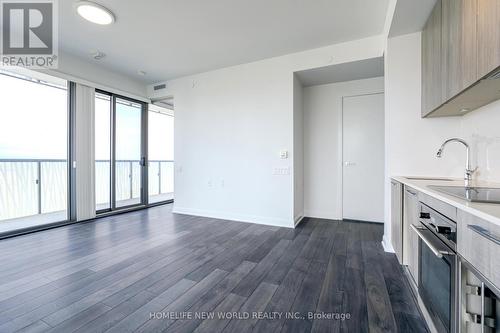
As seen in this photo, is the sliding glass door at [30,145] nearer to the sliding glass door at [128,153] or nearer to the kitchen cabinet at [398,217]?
the sliding glass door at [128,153]

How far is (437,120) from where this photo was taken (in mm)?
2383

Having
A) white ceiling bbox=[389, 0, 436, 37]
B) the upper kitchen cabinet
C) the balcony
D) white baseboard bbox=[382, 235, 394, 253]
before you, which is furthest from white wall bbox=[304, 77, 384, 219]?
the balcony

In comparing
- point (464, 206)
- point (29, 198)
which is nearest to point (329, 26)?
point (464, 206)

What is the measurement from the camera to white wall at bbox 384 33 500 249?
2.32 m

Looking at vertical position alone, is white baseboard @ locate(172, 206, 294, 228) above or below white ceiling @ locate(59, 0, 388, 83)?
below

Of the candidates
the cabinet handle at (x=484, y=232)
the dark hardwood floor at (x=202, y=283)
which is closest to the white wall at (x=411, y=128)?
the dark hardwood floor at (x=202, y=283)

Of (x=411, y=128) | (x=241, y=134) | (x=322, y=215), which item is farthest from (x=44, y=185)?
(x=411, y=128)

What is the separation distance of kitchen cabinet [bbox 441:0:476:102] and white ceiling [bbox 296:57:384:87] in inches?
54.7

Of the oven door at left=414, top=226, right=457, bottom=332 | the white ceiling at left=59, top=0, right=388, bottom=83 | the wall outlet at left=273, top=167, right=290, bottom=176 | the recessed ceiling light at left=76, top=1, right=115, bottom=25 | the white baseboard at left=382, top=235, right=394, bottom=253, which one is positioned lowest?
the white baseboard at left=382, top=235, right=394, bottom=253

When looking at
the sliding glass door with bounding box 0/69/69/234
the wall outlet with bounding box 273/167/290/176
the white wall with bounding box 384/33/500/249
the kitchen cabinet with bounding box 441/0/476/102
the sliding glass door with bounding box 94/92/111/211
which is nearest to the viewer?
the kitchen cabinet with bounding box 441/0/476/102

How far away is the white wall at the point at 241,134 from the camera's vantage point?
142 inches

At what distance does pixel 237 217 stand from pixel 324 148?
209 centimetres

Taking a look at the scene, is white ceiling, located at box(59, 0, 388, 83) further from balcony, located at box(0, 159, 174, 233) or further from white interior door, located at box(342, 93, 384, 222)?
balcony, located at box(0, 159, 174, 233)

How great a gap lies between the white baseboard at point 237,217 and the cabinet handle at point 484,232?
2.82 m
